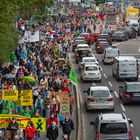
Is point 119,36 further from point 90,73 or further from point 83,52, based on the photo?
point 90,73

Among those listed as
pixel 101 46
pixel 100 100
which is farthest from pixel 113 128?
pixel 101 46

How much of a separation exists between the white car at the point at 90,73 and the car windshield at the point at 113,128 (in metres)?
22.0

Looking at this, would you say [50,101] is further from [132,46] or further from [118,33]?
[118,33]

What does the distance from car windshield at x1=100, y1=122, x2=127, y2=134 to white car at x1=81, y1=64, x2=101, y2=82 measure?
22.0 metres

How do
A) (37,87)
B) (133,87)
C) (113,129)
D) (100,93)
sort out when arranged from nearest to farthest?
1. (113,129)
2. (37,87)
3. (100,93)
4. (133,87)

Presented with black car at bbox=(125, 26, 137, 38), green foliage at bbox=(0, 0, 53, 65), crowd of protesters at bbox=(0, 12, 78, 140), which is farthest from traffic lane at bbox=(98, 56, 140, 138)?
black car at bbox=(125, 26, 137, 38)

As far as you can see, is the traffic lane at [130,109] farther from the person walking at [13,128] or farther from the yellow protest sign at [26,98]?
the person walking at [13,128]

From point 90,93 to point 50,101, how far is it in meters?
5.40

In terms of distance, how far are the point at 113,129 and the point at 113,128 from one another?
0.14 feet

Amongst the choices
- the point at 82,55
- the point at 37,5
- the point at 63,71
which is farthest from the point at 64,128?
the point at 82,55

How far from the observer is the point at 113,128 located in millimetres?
24172

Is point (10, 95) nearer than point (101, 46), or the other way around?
point (10, 95)

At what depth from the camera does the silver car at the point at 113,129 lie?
23.9m

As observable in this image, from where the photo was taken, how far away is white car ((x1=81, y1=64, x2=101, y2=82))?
4638 cm
